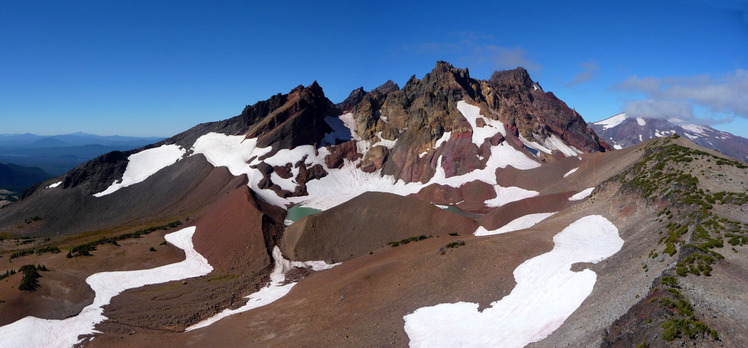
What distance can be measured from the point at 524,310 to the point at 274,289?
896 inches

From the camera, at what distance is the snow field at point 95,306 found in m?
22.5

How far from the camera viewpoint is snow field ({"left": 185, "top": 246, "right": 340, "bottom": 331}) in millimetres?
28078

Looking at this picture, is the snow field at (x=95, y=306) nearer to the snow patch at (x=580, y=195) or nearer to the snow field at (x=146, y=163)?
the snow field at (x=146, y=163)

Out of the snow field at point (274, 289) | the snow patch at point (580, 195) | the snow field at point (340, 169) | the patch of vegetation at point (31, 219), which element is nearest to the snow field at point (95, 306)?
the snow field at point (274, 289)

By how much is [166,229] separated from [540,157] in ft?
224

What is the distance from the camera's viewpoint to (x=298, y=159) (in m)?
82.9

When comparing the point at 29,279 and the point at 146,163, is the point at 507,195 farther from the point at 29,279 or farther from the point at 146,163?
the point at 146,163

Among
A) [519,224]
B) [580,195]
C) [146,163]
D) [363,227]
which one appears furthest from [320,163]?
[580,195]

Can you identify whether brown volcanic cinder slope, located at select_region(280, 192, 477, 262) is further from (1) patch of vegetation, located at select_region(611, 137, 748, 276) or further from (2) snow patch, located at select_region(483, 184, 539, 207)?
(2) snow patch, located at select_region(483, 184, 539, 207)

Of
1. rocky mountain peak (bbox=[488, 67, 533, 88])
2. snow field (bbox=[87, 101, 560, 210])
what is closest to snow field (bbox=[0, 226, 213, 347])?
snow field (bbox=[87, 101, 560, 210])

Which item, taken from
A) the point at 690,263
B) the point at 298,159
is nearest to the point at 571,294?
the point at 690,263

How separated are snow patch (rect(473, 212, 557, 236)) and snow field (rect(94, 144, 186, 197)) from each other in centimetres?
6727

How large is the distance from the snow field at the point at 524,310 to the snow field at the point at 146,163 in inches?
2883

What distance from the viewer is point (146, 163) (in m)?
80.3
